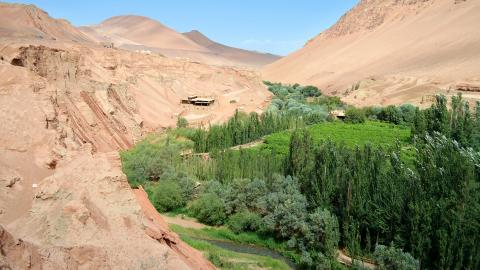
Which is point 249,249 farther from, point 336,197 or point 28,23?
point 28,23

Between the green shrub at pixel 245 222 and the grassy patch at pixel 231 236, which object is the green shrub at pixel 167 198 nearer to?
the grassy patch at pixel 231 236

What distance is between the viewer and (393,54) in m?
86.1

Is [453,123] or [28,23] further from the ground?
[28,23]

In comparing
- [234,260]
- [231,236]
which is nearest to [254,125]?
[231,236]

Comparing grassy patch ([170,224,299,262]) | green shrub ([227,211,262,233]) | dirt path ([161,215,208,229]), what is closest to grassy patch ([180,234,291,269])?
grassy patch ([170,224,299,262])

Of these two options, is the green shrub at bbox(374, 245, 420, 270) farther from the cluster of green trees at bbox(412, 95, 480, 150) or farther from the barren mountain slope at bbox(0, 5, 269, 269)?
the cluster of green trees at bbox(412, 95, 480, 150)

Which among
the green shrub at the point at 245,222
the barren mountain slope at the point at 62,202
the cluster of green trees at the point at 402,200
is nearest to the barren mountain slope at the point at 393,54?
the cluster of green trees at the point at 402,200

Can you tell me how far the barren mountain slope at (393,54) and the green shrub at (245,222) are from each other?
3477 cm

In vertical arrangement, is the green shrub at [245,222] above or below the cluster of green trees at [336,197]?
below

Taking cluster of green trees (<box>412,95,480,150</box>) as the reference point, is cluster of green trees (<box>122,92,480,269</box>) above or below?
below

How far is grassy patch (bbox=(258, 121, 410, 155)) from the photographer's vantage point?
35906 millimetres

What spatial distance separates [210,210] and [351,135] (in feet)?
62.1

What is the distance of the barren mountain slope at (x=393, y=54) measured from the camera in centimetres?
6156

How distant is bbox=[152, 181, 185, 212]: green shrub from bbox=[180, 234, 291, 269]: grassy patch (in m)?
5.15
